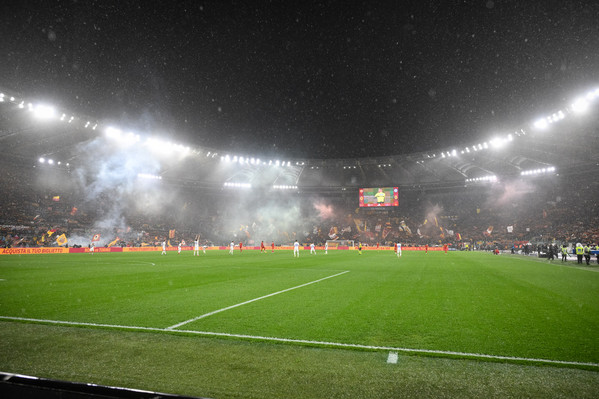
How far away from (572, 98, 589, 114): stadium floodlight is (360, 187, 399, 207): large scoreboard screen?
95.6 ft

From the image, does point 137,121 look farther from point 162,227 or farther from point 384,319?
point 384,319

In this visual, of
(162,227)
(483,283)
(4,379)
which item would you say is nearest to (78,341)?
(4,379)

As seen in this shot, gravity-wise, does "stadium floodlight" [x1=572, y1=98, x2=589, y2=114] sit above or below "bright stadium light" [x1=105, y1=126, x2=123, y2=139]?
above

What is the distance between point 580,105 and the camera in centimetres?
3241

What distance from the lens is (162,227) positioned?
2167 inches

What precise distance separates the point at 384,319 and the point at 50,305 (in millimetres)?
7383

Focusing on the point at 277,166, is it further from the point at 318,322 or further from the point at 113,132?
the point at 318,322

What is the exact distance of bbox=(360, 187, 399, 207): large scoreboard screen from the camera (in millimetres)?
59750

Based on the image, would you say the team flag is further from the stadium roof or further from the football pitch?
the football pitch

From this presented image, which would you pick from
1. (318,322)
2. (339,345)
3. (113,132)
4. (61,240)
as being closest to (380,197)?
(113,132)

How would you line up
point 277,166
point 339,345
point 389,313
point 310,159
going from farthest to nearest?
point 277,166 < point 310,159 < point 389,313 < point 339,345

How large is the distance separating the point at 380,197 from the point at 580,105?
3166 cm

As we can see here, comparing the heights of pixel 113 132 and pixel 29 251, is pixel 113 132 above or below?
above

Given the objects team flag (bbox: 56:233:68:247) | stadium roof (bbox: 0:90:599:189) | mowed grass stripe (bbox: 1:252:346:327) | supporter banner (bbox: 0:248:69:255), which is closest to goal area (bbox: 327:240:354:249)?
stadium roof (bbox: 0:90:599:189)
